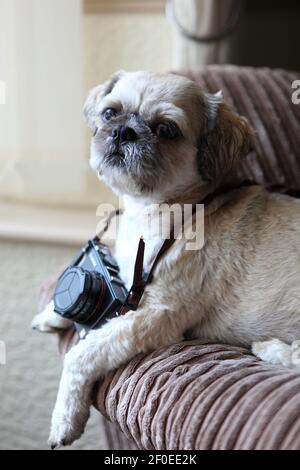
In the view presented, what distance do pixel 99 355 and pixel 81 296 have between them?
0.10 metres

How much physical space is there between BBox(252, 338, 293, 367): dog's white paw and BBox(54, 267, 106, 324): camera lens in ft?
0.89

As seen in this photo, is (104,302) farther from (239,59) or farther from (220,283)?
(239,59)

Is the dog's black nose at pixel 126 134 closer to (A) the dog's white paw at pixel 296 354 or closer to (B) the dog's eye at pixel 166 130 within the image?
(B) the dog's eye at pixel 166 130

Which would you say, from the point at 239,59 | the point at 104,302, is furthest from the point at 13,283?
the point at 239,59

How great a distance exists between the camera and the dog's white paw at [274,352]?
Result: 3.10 feet

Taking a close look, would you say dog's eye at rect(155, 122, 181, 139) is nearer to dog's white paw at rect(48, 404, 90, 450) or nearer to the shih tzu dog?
the shih tzu dog

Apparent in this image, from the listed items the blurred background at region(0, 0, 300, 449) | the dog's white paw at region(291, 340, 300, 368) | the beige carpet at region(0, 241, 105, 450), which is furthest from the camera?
the blurred background at region(0, 0, 300, 449)

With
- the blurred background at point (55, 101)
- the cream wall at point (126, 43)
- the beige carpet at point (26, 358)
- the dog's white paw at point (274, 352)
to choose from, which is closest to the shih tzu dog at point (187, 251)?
the dog's white paw at point (274, 352)

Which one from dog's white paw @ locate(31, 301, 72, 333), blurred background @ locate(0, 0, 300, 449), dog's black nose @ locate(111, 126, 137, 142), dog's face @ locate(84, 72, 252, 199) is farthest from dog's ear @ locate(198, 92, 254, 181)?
blurred background @ locate(0, 0, 300, 449)

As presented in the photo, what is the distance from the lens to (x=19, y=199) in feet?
6.88

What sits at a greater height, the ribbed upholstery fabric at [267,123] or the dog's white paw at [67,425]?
the ribbed upholstery fabric at [267,123]

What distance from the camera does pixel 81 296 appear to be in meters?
0.98

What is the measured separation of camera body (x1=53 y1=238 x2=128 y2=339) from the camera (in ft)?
3.25

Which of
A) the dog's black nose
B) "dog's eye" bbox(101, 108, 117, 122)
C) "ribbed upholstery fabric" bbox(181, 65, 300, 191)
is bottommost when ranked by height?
"ribbed upholstery fabric" bbox(181, 65, 300, 191)
